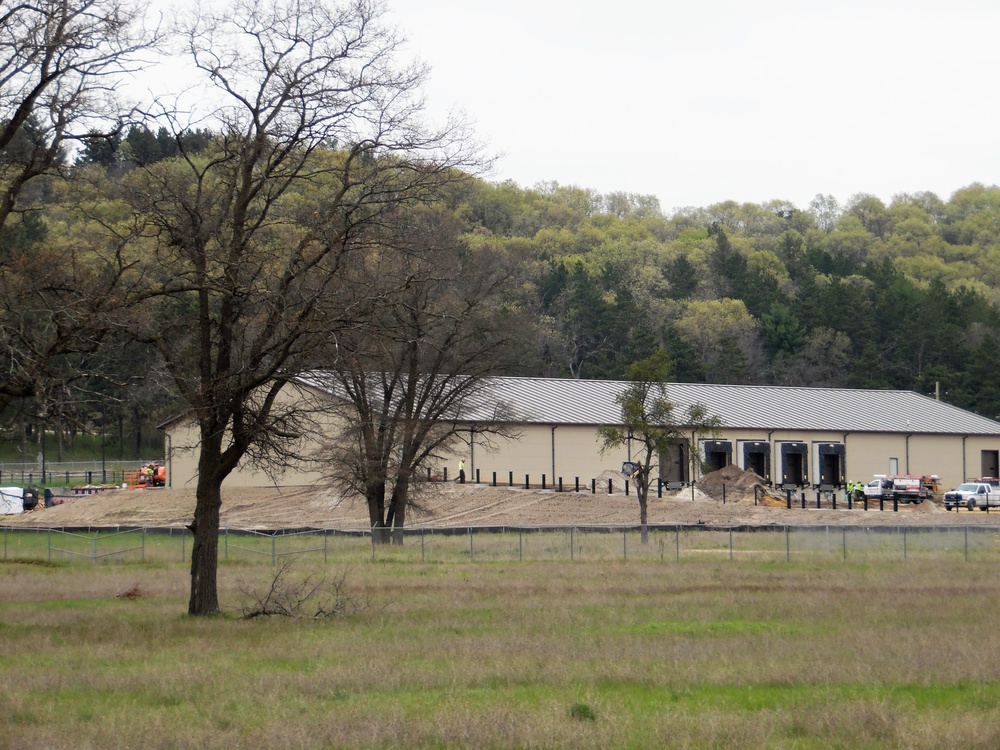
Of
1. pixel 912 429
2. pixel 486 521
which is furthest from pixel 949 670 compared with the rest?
pixel 912 429

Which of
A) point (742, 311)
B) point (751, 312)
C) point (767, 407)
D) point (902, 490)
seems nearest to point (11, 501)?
point (767, 407)

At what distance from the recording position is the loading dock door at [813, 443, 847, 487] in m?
74.9

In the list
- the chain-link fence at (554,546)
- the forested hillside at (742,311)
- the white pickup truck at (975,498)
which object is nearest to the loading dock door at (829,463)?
the white pickup truck at (975,498)

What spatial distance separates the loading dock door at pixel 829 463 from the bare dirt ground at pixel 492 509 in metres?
6.97

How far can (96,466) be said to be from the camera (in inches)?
3679

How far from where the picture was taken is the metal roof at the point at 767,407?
2803 inches

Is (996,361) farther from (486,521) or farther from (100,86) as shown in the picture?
(100,86)

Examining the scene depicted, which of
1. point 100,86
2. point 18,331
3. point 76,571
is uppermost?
point 100,86

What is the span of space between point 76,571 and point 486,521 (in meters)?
24.4

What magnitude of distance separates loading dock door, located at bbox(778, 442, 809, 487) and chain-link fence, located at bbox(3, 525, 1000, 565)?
28.2 meters

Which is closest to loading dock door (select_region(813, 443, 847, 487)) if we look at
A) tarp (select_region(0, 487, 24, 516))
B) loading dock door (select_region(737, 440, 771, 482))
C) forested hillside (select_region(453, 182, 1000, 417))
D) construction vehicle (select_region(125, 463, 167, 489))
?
loading dock door (select_region(737, 440, 771, 482))

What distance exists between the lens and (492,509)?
2346 inches

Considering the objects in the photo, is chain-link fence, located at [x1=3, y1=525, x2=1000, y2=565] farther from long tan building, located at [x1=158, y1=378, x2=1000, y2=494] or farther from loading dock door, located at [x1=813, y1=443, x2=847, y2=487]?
loading dock door, located at [x1=813, y1=443, x2=847, y2=487]

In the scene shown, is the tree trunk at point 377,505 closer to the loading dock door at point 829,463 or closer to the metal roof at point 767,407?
the metal roof at point 767,407
